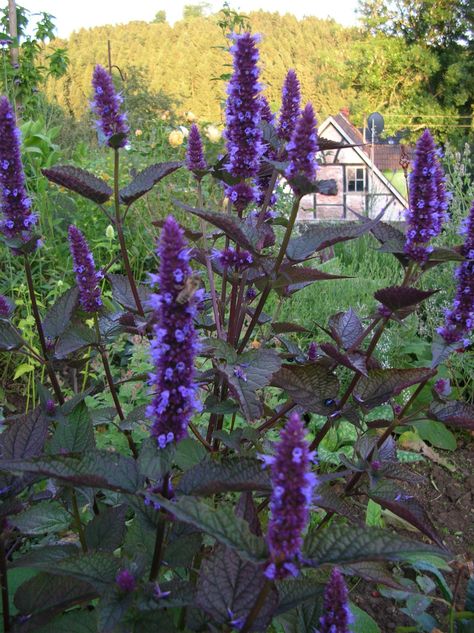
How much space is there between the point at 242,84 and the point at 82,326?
2.27 feet

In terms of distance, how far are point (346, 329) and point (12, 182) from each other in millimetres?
930

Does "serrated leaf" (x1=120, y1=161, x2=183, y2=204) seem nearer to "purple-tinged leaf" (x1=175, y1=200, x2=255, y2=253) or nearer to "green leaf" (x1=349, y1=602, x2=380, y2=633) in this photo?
"purple-tinged leaf" (x1=175, y1=200, x2=255, y2=253)

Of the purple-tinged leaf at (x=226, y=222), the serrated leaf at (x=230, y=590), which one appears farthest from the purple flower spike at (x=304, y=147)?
the serrated leaf at (x=230, y=590)

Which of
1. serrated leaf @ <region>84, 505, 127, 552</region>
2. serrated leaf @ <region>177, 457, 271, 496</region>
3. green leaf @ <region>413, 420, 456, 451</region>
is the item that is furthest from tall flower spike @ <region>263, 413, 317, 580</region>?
green leaf @ <region>413, 420, 456, 451</region>

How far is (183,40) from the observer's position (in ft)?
103

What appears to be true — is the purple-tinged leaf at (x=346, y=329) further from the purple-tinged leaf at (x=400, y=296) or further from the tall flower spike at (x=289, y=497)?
the tall flower spike at (x=289, y=497)

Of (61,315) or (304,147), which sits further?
(61,315)

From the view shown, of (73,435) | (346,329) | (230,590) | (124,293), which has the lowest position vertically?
(230,590)

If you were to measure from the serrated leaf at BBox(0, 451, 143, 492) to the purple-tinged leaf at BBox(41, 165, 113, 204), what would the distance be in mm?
652

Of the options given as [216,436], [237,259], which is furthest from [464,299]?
[216,436]

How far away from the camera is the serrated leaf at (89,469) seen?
2.95ft

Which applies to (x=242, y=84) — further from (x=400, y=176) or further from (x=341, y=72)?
(x=341, y=72)

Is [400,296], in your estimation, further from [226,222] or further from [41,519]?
[41,519]

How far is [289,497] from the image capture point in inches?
30.9
